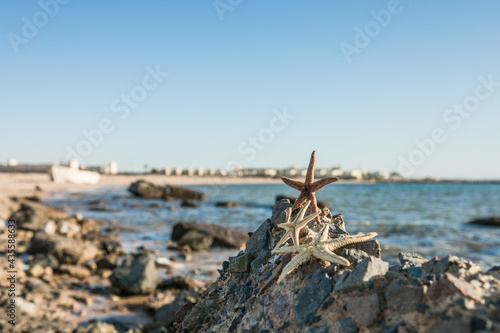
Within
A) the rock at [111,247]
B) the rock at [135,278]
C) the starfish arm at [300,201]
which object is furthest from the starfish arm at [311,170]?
the rock at [111,247]

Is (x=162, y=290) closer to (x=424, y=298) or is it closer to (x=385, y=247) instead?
(x=424, y=298)

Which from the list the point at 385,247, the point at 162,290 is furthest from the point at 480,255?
the point at 162,290

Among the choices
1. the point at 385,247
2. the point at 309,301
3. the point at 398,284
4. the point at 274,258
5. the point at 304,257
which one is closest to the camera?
the point at 398,284

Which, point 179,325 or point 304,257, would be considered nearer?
point 304,257

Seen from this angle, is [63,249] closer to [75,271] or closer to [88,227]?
[75,271]

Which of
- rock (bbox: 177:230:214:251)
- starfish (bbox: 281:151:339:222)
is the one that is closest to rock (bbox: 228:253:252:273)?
starfish (bbox: 281:151:339:222)

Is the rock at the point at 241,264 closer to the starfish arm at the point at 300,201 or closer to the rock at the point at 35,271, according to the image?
the starfish arm at the point at 300,201

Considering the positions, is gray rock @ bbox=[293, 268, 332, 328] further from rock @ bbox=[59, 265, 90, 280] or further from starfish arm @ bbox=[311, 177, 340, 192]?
rock @ bbox=[59, 265, 90, 280]
